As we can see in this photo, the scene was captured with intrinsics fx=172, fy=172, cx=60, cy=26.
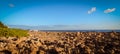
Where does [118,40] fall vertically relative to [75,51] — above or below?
above

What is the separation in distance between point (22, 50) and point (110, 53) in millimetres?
2425

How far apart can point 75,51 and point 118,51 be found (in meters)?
1.01

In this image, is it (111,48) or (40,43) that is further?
(40,43)

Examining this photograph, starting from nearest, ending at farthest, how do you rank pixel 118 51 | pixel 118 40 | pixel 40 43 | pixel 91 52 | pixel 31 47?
pixel 118 51, pixel 91 52, pixel 118 40, pixel 31 47, pixel 40 43

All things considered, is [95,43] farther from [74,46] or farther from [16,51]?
[16,51]

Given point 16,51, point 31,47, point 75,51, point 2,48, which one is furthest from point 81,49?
point 2,48

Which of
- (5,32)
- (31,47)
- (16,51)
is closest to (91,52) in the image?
(31,47)

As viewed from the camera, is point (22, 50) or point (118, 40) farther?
point (22, 50)

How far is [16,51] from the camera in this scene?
495 cm

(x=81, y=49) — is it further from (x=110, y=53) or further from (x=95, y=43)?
(x=110, y=53)

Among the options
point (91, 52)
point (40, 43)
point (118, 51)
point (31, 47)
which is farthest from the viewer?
point (40, 43)

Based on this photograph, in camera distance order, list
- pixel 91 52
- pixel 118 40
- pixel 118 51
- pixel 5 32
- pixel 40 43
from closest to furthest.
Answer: pixel 118 51
pixel 91 52
pixel 118 40
pixel 40 43
pixel 5 32

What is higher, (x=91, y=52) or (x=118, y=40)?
(x=118, y=40)

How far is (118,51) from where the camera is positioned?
3.70m
